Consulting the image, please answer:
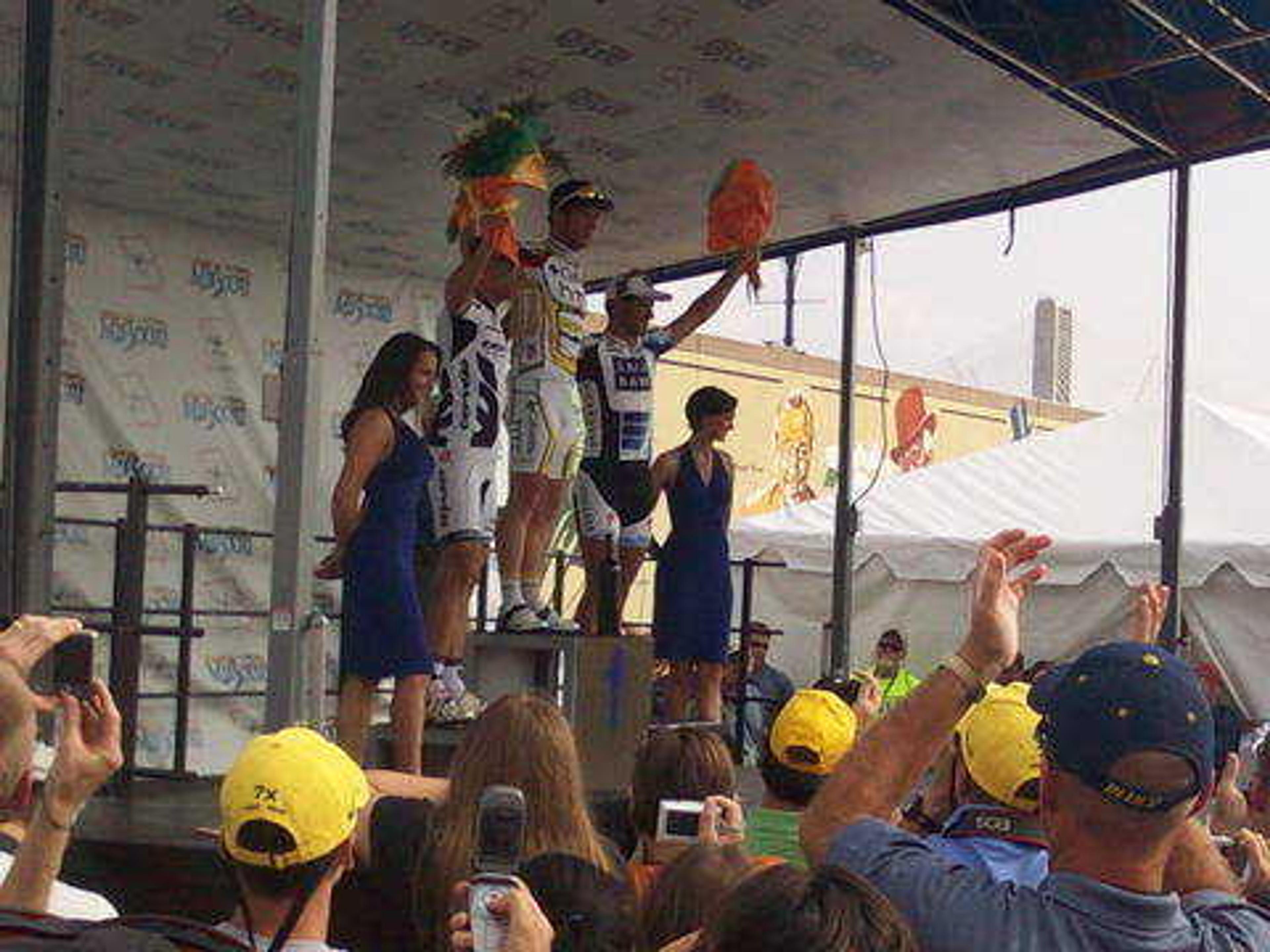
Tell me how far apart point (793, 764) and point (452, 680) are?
8.55 feet

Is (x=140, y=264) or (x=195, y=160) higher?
(x=195, y=160)

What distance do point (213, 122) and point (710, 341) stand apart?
11128mm

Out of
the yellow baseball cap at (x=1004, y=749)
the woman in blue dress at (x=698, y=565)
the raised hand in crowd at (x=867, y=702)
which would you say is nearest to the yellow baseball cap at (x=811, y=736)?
the raised hand in crowd at (x=867, y=702)

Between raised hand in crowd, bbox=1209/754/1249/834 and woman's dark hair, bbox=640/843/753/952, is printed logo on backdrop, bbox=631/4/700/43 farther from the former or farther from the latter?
woman's dark hair, bbox=640/843/753/952

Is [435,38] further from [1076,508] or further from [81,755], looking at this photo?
[1076,508]

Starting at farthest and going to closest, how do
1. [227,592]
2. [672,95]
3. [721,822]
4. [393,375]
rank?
[227,592]
[672,95]
[393,375]
[721,822]

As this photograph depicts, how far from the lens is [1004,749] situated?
83.0 inches

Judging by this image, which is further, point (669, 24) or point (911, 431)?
point (911, 431)

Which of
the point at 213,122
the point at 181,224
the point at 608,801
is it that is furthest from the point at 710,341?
the point at 608,801

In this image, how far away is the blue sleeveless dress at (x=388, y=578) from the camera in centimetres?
458

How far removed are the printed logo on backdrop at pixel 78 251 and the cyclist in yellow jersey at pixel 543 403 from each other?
2.43m

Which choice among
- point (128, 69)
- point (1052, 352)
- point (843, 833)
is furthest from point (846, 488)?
point (1052, 352)

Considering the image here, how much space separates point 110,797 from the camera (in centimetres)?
473

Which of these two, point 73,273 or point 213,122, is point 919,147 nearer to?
point 213,122
